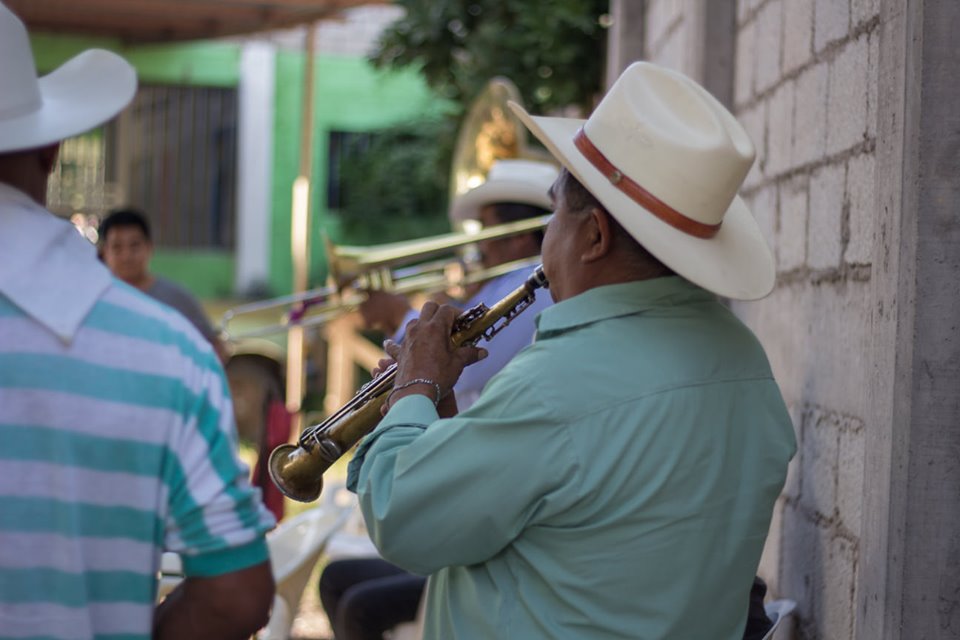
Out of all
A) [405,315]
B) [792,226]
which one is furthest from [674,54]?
[792,226]

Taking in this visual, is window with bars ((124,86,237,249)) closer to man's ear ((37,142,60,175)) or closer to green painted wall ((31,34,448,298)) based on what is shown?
green painted wall ((31,34,448,298))

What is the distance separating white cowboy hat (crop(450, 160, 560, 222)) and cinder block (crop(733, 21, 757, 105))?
1.95 ft

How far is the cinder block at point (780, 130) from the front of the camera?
3143mm

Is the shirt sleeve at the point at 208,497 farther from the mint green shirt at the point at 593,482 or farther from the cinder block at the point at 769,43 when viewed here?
the cinder block at the point at 769,43

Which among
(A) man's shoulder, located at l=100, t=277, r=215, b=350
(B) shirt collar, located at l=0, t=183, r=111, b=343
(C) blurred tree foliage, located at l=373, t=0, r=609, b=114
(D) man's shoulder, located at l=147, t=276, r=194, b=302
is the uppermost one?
(C) blurred tree foliage, located at l=373, t=0, r=609, b=114

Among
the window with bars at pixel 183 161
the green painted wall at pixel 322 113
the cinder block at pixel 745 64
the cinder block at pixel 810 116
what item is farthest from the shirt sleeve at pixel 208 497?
the window with bars at pixel 183 161

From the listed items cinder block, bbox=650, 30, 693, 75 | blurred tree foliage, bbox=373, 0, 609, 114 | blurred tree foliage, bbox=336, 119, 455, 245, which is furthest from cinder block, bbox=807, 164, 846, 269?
blurred tree foliage, bbox=336, 119, 455, 245

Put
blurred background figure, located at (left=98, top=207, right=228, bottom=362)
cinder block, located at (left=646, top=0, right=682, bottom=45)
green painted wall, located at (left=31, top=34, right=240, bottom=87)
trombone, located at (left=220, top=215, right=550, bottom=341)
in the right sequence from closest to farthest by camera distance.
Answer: trombone, located at (left=220, top=215, right=550, bottom=341)
cinder block, located at (left=646, top=0, right=682, bottom=45)
blurred background figure, located at (left=98, top=207, right=228, bottom=362)
green painted wall, located at (left=31, top=34, right=240, bottom=87)

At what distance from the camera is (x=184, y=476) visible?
5.70 feet

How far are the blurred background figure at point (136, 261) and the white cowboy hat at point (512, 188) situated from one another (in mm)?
2337

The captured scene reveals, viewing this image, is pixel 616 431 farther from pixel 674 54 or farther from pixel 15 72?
pixel 674 54

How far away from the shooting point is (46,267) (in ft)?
5.65

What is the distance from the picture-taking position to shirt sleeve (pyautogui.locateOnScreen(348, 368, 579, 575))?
1.85 metres

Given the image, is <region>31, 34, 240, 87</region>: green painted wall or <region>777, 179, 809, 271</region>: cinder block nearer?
<region>777, 179, 809, 271</region>: cinder block
